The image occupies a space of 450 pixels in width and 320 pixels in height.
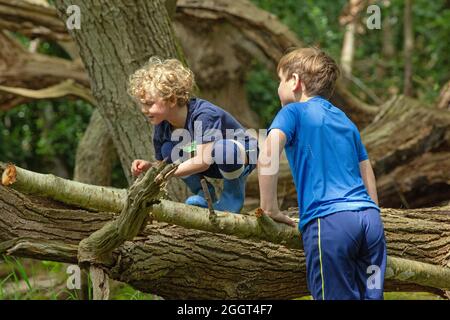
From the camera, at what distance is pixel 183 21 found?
24.7 ft

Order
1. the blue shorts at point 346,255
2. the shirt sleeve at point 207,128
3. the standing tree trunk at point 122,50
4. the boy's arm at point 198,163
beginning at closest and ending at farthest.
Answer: the blue shorts at point 346,255 → the boy's arm at point 198,163 → the shirt sleeve at point 207,128 → the standing tree trunk at point 122,50

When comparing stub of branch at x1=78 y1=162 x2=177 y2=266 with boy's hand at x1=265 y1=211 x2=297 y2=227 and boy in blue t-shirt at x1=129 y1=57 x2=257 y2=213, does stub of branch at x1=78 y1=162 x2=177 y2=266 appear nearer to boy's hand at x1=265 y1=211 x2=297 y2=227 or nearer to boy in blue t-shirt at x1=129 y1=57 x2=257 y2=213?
boy in blue t-shirt at x1=129 y1=57 x2=257 y2=213

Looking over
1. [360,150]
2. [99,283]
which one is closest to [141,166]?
[99,283]

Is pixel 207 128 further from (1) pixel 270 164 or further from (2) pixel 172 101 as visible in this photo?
(1) pixel 270 164

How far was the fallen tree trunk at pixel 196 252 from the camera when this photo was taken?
377 cm

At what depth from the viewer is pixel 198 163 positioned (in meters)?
3.49

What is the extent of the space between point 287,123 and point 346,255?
1.85ft

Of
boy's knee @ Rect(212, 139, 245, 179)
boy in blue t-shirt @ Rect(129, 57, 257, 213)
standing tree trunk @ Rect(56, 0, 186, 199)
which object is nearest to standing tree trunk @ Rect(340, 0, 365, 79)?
standing tree trunk @ Rect(56, 0, 186, 199)

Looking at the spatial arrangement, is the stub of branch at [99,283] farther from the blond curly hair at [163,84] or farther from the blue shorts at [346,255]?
the blue shorts at [346,255]

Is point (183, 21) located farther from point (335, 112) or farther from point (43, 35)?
point (335, 112)

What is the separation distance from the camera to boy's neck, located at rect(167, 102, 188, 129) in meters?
3.74

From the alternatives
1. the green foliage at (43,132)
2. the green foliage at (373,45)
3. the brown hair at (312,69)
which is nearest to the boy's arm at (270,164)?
the brown hair at (312,69)

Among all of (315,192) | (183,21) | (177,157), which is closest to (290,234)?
(315,192)
